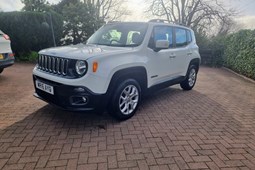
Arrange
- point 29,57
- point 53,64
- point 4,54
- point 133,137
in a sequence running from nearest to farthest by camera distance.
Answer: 1. point 133,137
2. point 53,64
3. point 4,54
4. point 29,57

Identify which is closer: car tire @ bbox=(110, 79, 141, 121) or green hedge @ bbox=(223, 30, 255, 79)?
car tire @ bbox=(110, 79, 141, 121)

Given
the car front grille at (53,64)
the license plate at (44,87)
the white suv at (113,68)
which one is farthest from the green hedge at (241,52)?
the license plate at (44,87)

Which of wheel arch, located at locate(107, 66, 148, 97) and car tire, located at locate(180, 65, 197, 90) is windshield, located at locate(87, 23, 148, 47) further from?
car tire, located at locate(180, 65, 197, 90)

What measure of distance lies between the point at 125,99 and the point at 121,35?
1.36 meters

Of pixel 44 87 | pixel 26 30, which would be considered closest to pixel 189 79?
pixel 44 87

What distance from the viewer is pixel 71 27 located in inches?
473

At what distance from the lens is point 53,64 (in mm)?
3373

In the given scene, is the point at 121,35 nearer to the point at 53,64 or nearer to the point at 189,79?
the point at 53,64

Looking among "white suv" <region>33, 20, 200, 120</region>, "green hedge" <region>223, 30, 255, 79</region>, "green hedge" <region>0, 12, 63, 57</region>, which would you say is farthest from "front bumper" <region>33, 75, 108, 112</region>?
"green hedge" <region>0, 12, 63, 57</region>

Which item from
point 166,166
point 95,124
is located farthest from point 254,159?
point 95,124

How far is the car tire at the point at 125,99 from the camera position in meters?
3.46

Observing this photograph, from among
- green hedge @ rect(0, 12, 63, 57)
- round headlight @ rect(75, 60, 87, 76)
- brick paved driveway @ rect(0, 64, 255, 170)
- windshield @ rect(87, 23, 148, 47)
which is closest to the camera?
brick paved driveway @ rect(0, 64, 255, 170)

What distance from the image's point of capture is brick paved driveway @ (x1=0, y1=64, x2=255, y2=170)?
2617mm

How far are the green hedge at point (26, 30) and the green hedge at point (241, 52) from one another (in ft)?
30.7
